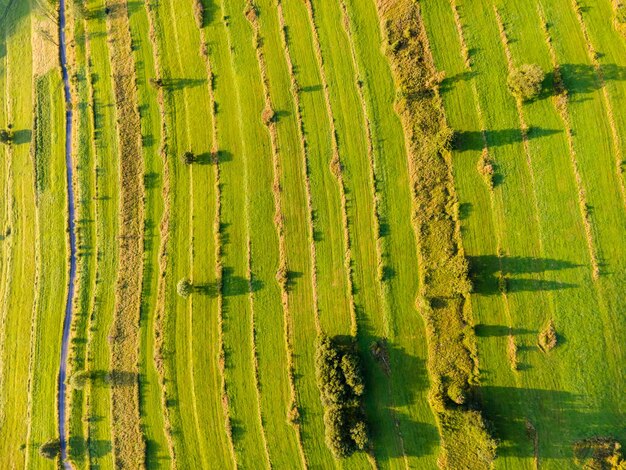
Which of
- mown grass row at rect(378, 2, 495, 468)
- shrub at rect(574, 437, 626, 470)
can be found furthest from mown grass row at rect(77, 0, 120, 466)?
shrub at rect(574, 437, 626, 470)

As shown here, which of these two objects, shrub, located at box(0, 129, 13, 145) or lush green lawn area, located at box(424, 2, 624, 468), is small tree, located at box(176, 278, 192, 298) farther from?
shrub, located at box(0, 129, 13, 145)

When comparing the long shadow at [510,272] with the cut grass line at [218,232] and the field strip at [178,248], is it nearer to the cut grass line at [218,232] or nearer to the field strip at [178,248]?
the cut grass line at [218,232]

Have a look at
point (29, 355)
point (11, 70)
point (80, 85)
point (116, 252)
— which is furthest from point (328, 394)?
point (11, 70)

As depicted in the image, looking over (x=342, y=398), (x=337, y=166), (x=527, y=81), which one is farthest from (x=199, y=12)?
(x=342, y=398)

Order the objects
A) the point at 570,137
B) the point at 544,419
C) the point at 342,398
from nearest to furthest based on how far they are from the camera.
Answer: the point at 544,419, the point at 342,398, the point at 570,137

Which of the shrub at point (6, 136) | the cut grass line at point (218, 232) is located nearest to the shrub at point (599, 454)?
the cut grass line at point (218, 232)

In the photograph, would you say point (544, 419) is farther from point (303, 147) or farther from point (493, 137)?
point (303, 147)
